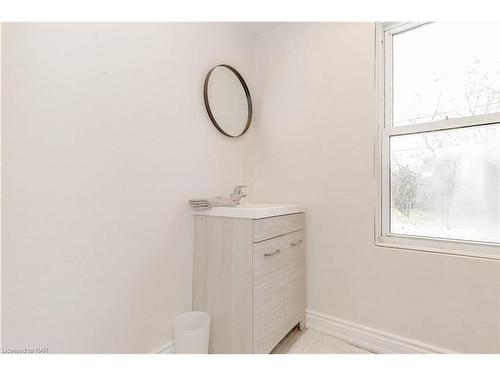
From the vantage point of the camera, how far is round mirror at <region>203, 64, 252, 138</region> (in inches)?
63.6

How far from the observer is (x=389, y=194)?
1.47 metres

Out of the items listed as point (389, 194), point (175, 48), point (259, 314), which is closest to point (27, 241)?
point (259, 314)

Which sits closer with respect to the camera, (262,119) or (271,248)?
(271,248)

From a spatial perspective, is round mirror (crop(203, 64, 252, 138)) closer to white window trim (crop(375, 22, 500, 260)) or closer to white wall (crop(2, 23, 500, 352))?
white wall (crop(2, 23, 500, 352))

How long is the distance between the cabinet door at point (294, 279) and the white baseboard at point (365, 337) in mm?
118

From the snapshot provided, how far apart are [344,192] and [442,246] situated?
0.57 m

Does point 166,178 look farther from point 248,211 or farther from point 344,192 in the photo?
point 344,192

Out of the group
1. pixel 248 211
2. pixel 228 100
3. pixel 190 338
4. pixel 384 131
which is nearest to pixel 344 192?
pixel 384 131

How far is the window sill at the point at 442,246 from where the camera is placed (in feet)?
3.89

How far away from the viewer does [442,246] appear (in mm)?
1307

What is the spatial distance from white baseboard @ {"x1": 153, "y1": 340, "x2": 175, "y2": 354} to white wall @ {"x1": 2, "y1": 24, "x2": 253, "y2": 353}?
0.09 ft

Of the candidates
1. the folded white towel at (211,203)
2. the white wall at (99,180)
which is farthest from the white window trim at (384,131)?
the white wall at (99,180)
